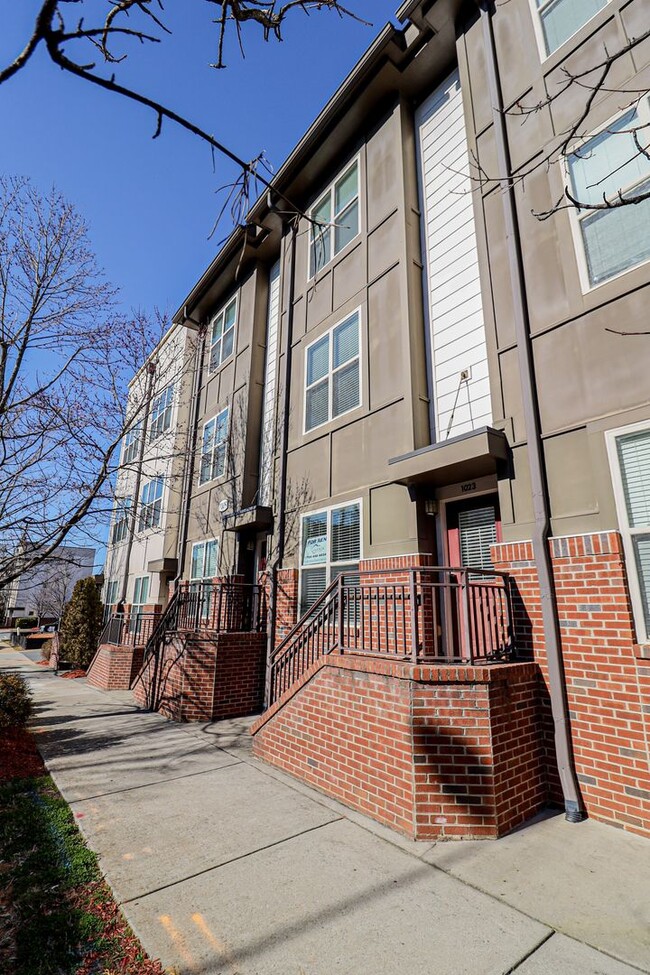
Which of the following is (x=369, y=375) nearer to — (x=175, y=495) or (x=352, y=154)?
(x=352, y=154)

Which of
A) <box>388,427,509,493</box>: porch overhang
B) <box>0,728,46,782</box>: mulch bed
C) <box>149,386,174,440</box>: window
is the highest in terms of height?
<box>149,386,174,440</box>: window

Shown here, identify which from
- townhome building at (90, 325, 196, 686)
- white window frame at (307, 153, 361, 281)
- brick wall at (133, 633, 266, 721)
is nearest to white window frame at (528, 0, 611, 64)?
white window frame at (307, 153, 361, 281)

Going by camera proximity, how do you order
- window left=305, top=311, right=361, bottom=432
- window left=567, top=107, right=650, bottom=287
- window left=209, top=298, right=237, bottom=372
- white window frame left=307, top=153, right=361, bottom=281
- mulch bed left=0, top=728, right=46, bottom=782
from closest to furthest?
window left=567, top=107, right=650, bottom=287
mulch bed left=0, top=728, right=46, bottom=782
window left=305, top=311, right=361, bottom=432
white window frame left=307, top=153, right=361, bottom=281
window left=209, top=298, right=237, bottom=372

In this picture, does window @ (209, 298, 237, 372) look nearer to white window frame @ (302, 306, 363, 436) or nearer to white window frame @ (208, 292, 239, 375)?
white window frame @ (208, 292, 239, 375)

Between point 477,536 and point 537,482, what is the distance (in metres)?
1.31

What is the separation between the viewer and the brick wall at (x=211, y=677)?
862cm

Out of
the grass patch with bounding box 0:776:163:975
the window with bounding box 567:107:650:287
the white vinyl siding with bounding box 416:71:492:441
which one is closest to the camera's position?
the grass patch with bounding box 0:776:163:975

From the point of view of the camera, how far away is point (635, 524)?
4566 millimetres

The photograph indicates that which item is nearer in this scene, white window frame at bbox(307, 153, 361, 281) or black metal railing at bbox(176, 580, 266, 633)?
white window frame at bbox(307, 153, 361, 281)

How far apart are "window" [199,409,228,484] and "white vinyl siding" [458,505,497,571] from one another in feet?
23.9

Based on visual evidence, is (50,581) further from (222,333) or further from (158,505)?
(222,333)

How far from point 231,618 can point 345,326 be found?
20.5 ft

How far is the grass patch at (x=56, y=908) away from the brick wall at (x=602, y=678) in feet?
12.6

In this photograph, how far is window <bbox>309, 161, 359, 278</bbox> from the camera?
30.9ft
